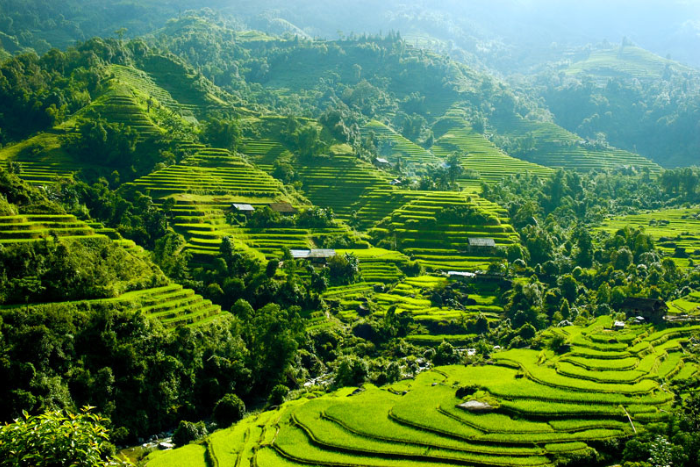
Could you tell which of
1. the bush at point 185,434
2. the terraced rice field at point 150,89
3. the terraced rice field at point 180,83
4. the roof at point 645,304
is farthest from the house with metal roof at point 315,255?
the terraced rice field at point 180,83

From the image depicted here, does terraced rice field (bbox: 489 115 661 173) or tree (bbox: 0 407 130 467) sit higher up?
tree (bbox: 0 407 130 467)

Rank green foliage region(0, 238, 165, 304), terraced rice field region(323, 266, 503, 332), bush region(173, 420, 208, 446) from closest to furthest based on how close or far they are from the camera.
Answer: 1. bush region(173, 420, 208, 446)
2. green foliage region(0, 238, 165, 304)
3. terraced rice field region(323, 266, 503, 332)

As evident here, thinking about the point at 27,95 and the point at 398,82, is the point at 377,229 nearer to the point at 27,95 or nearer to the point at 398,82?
the point at 27,95

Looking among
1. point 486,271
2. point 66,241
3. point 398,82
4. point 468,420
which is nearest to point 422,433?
point 468,420

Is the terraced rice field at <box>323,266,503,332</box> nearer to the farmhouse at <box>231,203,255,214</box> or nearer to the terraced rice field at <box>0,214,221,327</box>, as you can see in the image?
the farmhouse at <box>231,203,255,214</box>

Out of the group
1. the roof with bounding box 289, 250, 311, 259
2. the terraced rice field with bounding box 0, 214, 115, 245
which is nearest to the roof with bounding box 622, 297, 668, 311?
the roof with bounding box 289, 250, 311, 259

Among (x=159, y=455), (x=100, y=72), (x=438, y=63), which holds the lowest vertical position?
(x=159, y=455)
